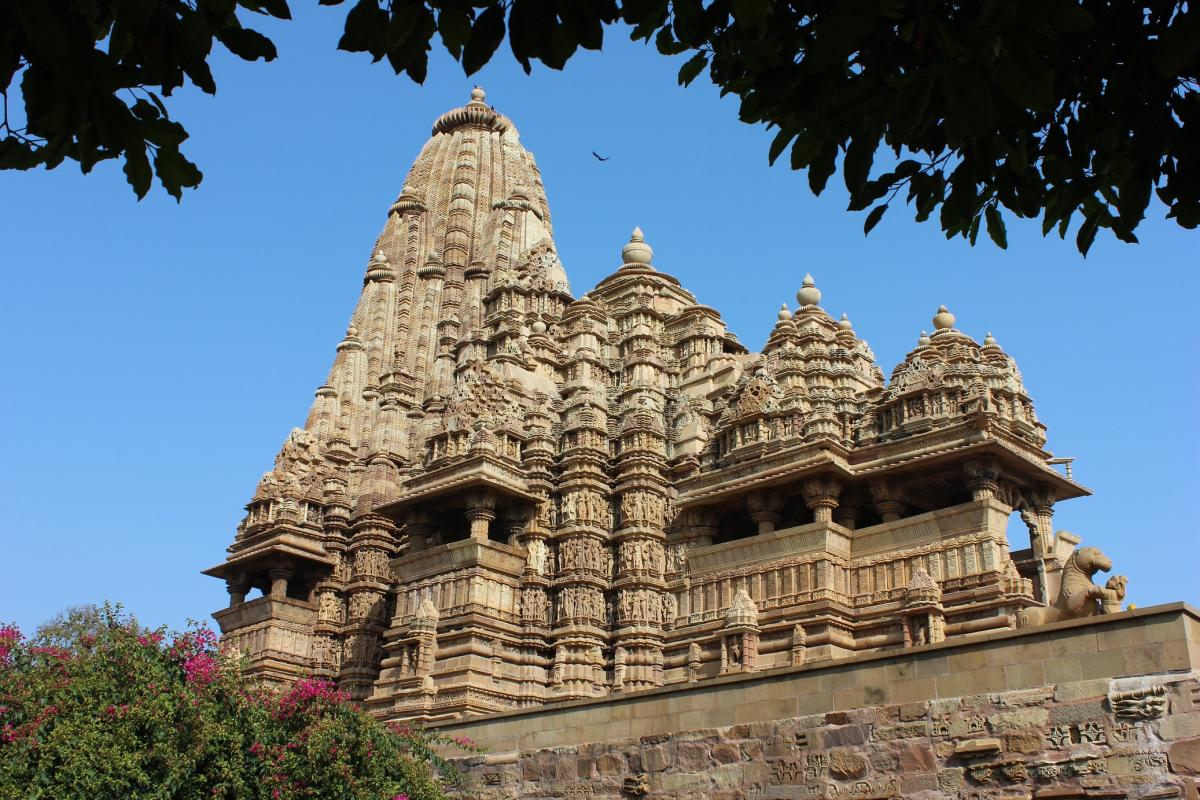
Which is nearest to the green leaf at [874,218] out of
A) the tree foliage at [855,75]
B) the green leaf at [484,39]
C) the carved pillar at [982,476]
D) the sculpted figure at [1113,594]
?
the tree foliage at [855,75]

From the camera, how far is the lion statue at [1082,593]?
54.9 ft

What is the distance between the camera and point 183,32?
20.3 feet

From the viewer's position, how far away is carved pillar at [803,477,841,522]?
26.3m

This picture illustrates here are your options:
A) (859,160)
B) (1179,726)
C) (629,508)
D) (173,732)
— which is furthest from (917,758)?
(629,508)

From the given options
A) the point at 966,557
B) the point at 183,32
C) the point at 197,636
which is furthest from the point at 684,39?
the point at 966,557

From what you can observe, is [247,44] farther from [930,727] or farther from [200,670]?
[200,670]

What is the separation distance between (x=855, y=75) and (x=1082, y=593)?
41.1 ft

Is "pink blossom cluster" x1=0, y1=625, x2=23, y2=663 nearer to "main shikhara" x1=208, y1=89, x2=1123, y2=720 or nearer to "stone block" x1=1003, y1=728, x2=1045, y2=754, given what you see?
"main shikhara" x1=208, y1=89, x2=1123, y2=720

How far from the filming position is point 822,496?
26391mm

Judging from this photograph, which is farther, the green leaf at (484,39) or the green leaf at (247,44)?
the green leaf at (247,44)

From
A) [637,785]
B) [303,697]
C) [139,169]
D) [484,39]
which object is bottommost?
[637,785]

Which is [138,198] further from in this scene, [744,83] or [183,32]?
[744,83]

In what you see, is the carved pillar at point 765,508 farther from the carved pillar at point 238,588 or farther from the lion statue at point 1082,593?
the carved pillar at point 238,588

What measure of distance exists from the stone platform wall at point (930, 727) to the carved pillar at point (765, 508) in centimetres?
968
